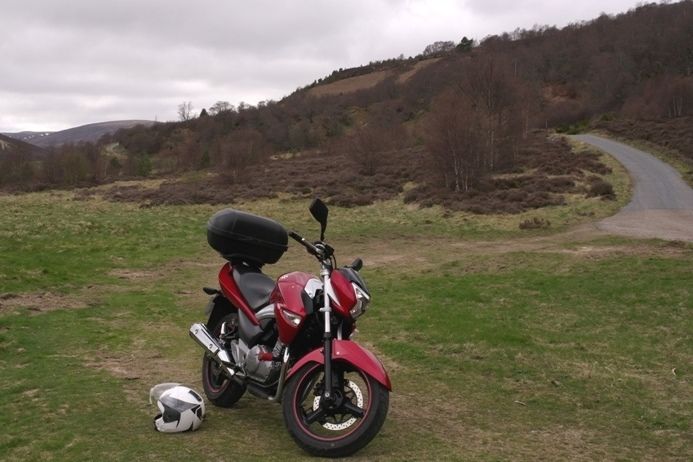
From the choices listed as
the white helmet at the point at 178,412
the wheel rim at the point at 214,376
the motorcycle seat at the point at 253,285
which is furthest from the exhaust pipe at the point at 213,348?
the motorcycle seat at the point at 253,285

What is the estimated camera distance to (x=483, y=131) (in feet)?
105

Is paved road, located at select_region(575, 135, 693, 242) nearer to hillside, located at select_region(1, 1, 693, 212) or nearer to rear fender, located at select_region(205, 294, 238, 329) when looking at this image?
hillside, located at select_region(1, 1, 693, 212)

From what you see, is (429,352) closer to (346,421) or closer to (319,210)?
(346,421)

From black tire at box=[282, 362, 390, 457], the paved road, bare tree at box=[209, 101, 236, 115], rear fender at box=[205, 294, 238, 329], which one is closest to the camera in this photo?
black tire at box=[282, 362, 390, 457]

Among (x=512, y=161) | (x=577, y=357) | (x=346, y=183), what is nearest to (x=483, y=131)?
(x=512, y=161)

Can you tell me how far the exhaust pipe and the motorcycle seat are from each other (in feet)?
1.67

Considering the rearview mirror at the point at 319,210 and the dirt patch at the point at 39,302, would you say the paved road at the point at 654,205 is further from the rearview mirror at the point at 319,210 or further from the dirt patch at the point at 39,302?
the rearview mirror at the point at 319,210

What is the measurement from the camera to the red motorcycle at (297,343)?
160 inches

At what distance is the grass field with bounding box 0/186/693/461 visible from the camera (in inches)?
177

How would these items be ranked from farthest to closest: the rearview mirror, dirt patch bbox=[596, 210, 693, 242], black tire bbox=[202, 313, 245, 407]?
dirt patch bbox=[596, 210, 693, 242] < black tire bbox=[202, 313, 245, 407] < the rearview mirror

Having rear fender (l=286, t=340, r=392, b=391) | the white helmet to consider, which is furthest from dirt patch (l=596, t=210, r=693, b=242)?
the white helmet

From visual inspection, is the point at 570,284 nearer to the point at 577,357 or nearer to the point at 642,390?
the point at 577,357

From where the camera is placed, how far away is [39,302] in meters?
10.3

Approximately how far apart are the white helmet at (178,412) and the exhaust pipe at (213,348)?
14.7 inches
